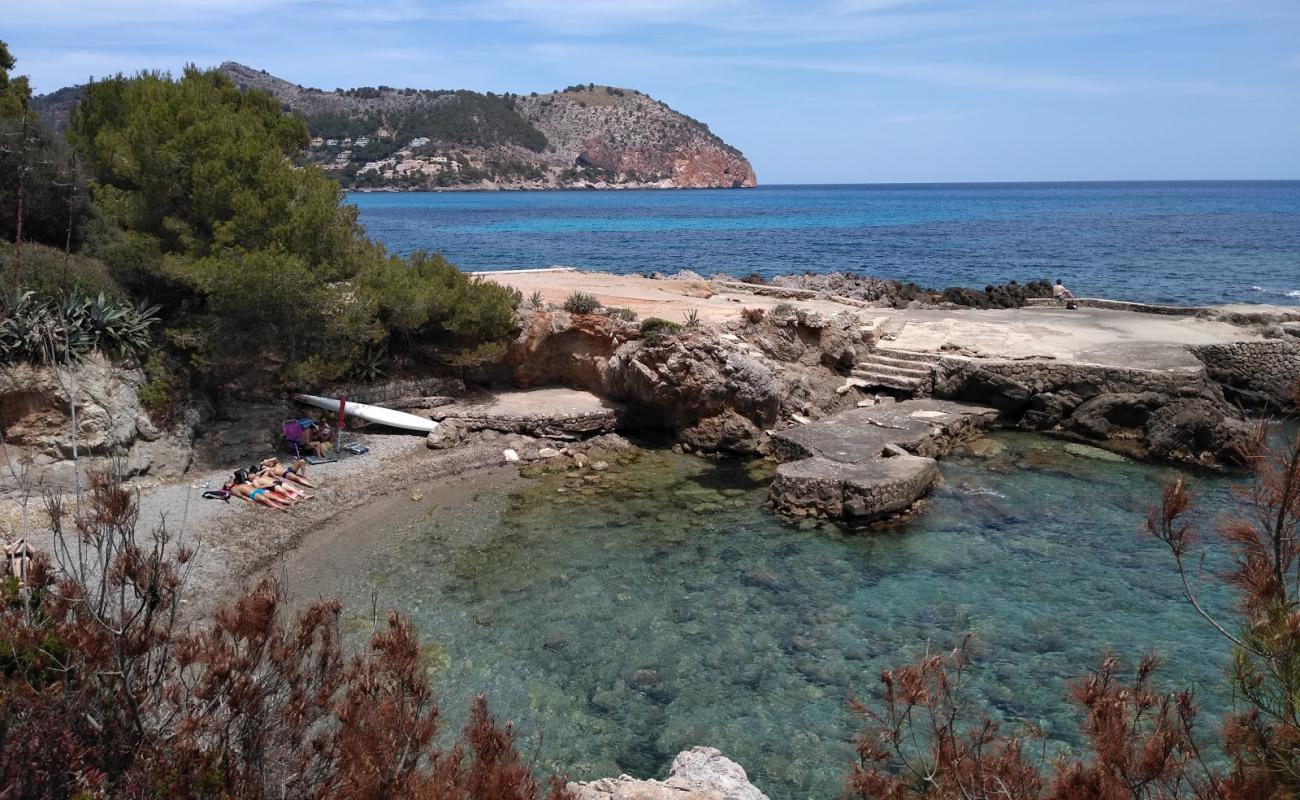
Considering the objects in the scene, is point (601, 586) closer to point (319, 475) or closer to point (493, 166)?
point (319, 475)

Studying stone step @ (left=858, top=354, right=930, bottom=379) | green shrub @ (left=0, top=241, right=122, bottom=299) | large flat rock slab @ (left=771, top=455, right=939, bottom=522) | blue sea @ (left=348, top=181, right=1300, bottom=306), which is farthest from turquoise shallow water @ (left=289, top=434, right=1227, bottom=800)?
blue sea @ (left=348, top=181, right=1300, bottom=306)

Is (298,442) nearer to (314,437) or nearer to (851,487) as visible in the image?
(314,437)

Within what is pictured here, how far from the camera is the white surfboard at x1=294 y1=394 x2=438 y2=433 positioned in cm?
1758

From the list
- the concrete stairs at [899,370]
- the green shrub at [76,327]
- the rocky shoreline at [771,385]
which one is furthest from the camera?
the concrete stairs at [899,370]

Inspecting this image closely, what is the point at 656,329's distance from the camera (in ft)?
61.2

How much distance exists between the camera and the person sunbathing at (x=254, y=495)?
1390 centimetres

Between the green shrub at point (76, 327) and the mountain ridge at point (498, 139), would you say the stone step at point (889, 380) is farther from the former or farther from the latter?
the mountain ridge at point (498, 139)

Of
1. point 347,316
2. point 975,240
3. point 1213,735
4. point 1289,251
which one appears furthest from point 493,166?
point 1213,735

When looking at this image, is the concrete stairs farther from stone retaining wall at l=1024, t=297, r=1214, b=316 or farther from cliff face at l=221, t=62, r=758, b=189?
cliff face at l=221, t=62, r=758, b=189

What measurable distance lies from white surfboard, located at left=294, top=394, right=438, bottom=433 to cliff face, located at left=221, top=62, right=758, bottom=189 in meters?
125

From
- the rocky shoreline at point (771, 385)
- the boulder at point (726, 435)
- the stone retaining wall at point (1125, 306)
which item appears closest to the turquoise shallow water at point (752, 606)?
the boulder at point (726, 435)

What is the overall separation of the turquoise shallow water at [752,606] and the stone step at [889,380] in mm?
4432

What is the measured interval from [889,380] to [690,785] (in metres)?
15.3

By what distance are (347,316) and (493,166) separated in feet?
469
